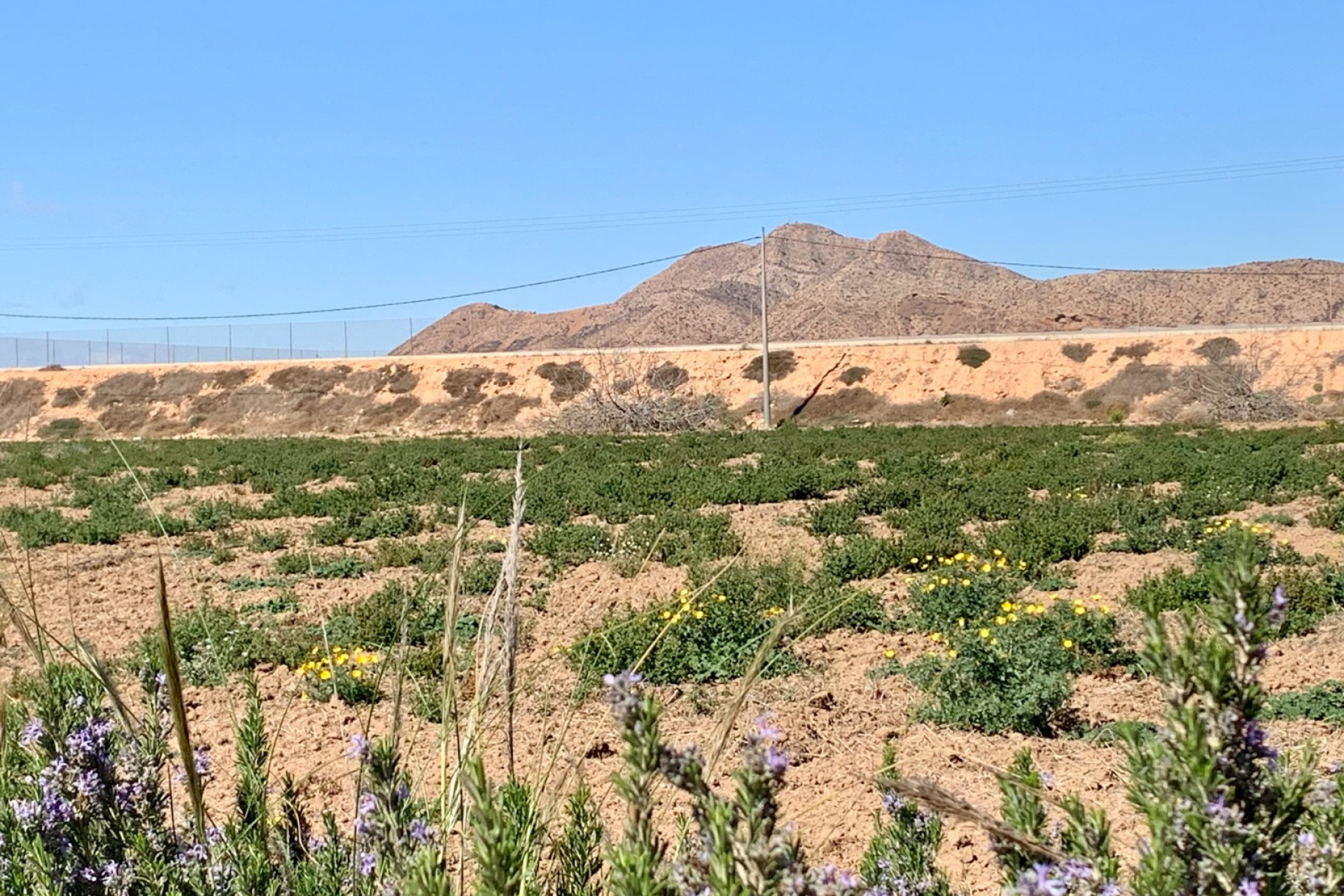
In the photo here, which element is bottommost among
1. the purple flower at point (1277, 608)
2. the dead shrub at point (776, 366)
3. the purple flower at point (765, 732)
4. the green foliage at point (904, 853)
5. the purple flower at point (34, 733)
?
the green foliage at point (904, 853)

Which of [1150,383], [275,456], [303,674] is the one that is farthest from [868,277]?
[303,674]

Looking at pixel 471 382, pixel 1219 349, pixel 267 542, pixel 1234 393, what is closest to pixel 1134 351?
pixel 1219 349

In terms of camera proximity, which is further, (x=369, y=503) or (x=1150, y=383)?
(x=1150, y=383)

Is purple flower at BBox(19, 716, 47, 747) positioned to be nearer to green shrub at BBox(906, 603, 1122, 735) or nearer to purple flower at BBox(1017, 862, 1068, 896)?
purple flower at BBox(1017, 862, 1068, 896)

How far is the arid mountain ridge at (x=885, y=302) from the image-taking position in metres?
88.8

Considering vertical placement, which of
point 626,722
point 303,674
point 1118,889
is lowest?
point 303,674

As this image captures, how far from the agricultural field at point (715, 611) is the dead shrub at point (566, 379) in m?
30.2

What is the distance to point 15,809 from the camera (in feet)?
9.21

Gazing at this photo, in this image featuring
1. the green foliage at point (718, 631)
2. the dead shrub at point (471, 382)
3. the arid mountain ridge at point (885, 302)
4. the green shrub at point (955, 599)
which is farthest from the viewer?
the arid mountain ridge at point (885, 302)

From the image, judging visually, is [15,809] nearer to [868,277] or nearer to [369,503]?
[369,503]

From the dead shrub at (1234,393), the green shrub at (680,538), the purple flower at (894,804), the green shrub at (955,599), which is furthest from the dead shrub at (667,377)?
the purple flower at (894,804)

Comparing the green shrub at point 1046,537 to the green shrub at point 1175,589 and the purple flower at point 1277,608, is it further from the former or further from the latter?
the purple flower at point 1277,608

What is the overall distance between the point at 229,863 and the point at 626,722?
159cm

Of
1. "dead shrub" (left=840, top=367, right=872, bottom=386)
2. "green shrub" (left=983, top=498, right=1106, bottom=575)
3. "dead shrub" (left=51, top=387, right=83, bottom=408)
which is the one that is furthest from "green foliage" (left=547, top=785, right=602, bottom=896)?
"dead shrub" (left=51, top=387, right=83, bottom=408)
